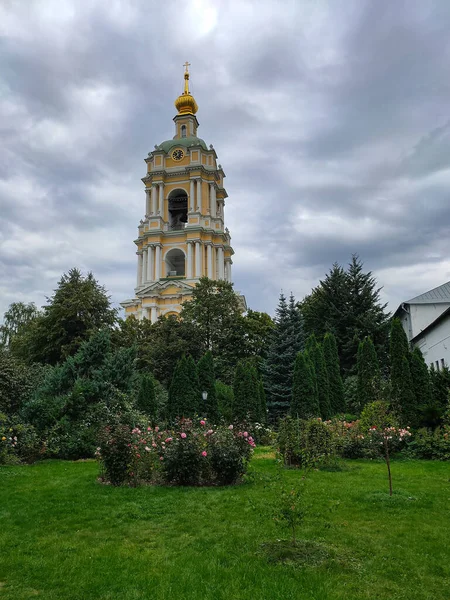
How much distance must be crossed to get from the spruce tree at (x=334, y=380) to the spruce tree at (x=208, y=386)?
205 inches

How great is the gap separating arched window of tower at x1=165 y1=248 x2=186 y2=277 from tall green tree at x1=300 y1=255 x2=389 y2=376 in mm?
16794

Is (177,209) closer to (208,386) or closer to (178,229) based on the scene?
(178,229)

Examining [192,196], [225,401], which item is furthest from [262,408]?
[192,196]

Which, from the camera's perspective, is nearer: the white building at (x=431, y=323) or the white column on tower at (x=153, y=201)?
the white building at (x=431, y=323)

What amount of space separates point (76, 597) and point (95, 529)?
87.0 inches

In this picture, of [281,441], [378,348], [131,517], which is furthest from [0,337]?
[131,517]

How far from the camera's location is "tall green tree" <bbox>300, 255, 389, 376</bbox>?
2881 cm

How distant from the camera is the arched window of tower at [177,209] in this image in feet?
154

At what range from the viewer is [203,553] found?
17.0ft

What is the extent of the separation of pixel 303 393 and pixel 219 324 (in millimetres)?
11748

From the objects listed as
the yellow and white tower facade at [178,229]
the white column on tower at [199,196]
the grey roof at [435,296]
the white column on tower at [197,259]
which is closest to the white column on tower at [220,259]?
the yellow and white tower facade at [178,229]

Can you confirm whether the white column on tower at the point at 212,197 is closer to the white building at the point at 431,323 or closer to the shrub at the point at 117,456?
the white building at the point at 431,323

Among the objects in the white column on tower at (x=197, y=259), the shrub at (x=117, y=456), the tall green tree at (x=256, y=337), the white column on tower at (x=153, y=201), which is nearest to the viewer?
the shrub at (x=117, y=456)

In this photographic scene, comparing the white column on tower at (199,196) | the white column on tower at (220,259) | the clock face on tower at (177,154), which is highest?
the clock face on tower at (177,154)
